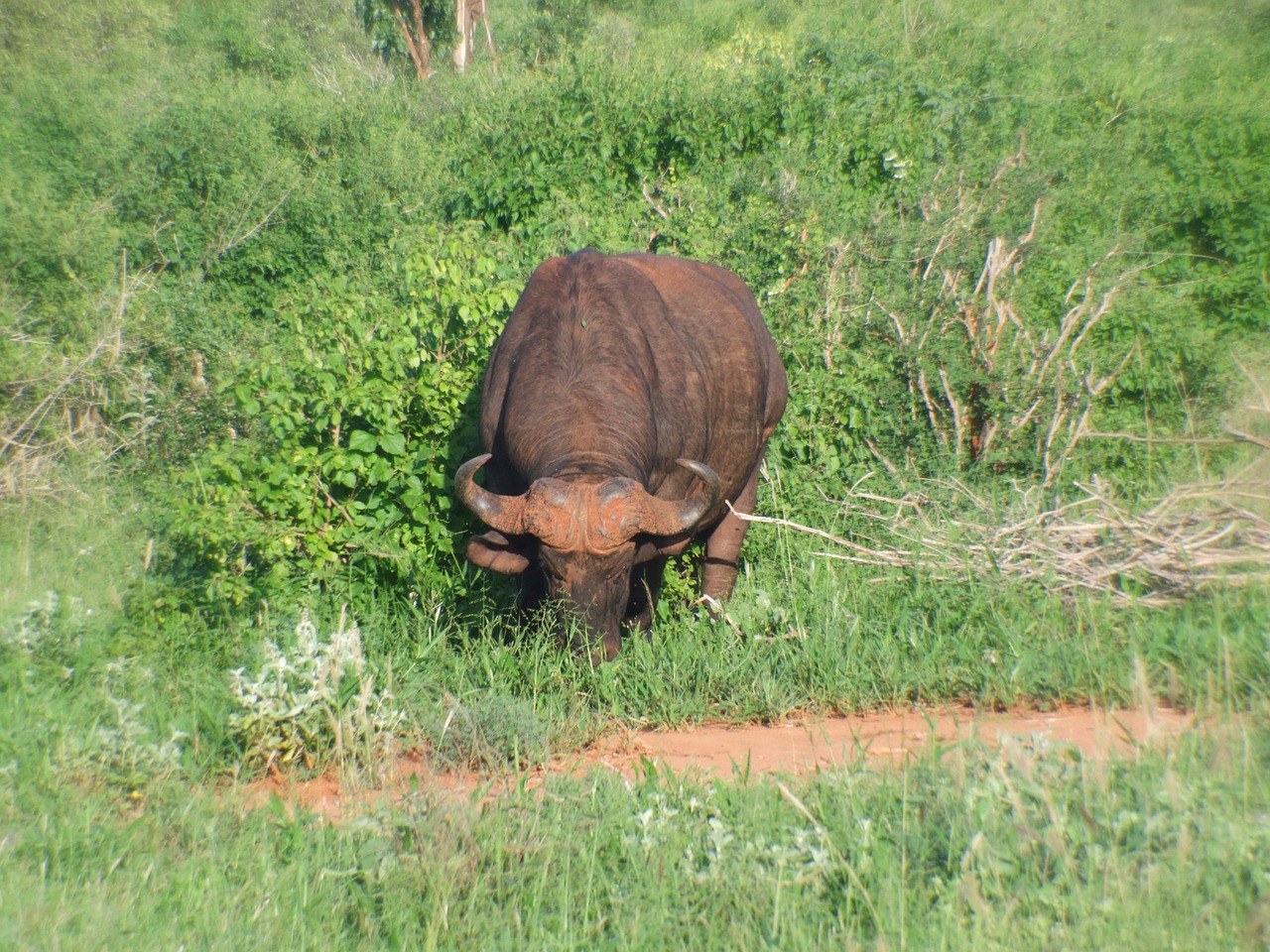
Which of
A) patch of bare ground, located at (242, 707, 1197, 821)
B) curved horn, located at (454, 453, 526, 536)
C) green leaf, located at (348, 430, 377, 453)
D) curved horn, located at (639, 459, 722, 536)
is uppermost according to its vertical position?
green leaf, located at (348, 430, 377, 453)

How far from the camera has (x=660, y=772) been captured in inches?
183

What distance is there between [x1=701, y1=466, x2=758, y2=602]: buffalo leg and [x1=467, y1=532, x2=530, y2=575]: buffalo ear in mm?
1849

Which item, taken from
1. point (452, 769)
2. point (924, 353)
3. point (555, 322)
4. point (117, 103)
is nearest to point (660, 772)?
point (452, 769)

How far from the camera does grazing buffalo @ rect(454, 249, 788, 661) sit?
530cm

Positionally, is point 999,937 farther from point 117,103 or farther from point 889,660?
point 117,103

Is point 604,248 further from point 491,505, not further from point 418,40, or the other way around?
point 418,40

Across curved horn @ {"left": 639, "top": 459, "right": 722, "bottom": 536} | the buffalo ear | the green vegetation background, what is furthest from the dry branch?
the buffalo ear

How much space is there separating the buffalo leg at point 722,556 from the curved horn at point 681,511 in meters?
1.45

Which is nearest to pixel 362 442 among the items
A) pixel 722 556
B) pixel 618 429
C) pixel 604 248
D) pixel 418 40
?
pixel 618 429

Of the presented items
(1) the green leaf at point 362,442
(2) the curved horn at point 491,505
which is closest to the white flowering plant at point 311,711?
(2) the curved horn at point 491,505

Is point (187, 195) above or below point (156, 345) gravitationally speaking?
above

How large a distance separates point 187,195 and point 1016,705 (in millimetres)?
9607

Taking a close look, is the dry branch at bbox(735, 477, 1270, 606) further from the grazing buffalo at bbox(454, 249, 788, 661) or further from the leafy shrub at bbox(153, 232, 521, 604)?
the leafy shrub at bbox(153, 232, 521, 604)

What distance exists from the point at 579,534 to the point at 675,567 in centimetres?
211
